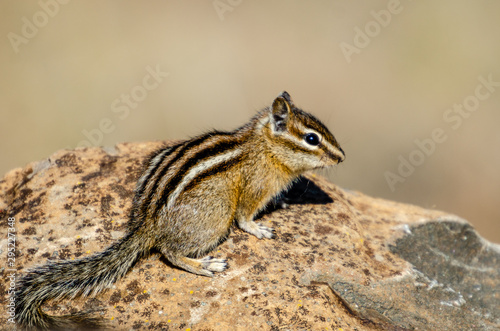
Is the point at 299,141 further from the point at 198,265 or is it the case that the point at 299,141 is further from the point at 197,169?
the point at 198,265

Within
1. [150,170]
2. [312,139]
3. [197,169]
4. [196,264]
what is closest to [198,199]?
[197,169]

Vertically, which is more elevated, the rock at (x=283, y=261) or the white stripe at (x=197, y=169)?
the white stripe at (x=197, y=169)

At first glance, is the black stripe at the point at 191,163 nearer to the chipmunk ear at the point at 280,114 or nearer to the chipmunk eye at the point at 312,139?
the chipmunk ear at the point at 280,114

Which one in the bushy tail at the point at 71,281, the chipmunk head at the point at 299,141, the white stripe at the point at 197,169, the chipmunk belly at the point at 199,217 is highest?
the chipmunk head at the point at 299,141

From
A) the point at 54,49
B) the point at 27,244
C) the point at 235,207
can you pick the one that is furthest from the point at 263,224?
the point at 54,49

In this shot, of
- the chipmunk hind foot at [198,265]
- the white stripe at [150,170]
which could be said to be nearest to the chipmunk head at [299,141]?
the white stripe at [150,170]

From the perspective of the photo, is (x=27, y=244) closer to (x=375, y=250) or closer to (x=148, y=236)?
(x=148, y=236)
